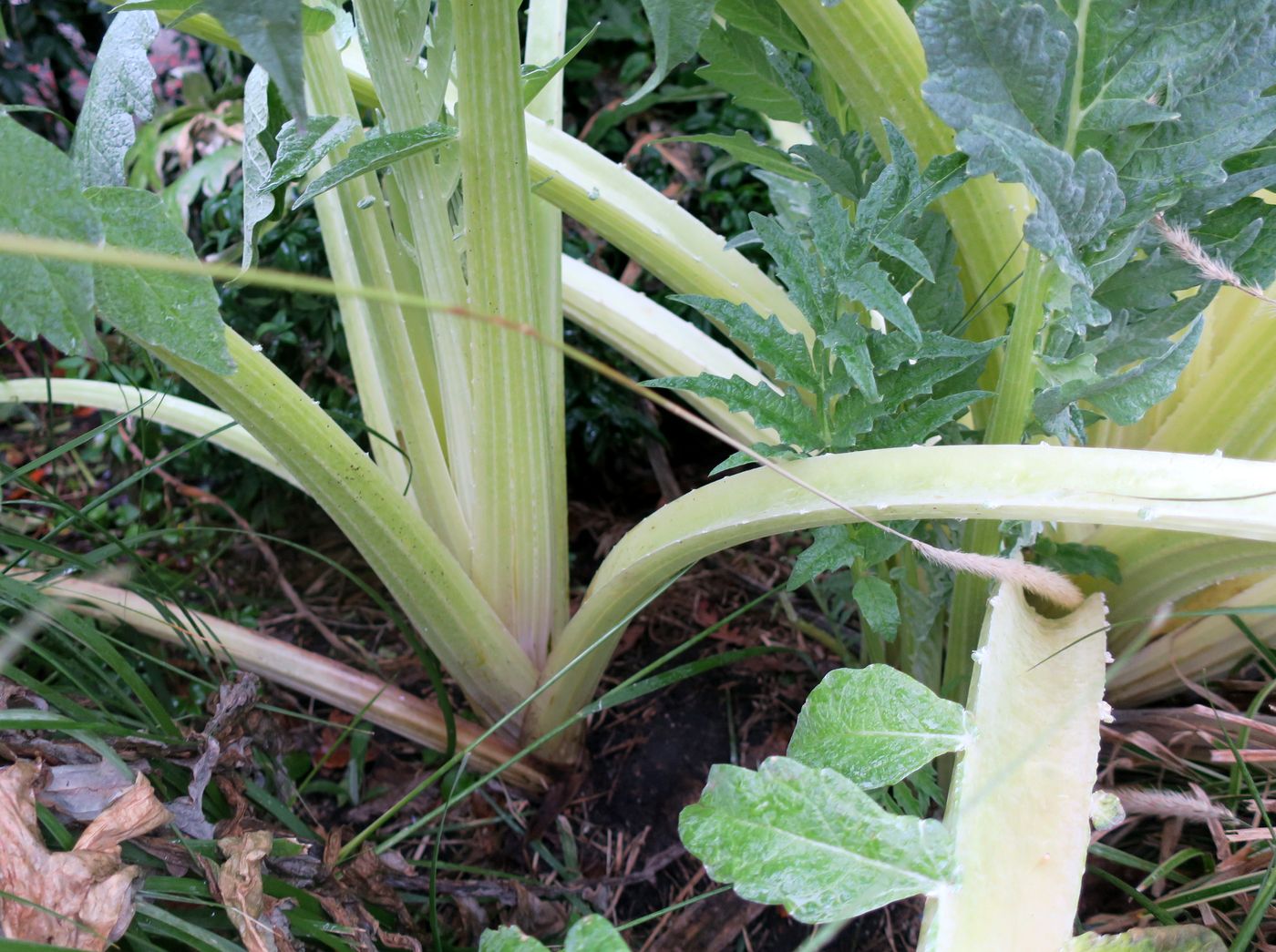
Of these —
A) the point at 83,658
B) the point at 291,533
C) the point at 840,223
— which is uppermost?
the point at 840,223

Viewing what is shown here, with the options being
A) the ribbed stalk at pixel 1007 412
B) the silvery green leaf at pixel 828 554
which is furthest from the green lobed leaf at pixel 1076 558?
the silvery green leaf at pixel 828 554

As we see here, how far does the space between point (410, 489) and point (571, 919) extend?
16.0 inches

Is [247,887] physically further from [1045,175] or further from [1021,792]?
[1045,175]

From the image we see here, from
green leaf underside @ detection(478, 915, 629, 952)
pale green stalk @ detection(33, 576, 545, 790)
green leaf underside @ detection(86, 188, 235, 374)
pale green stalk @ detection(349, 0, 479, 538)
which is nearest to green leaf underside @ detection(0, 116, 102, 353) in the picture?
green leaf underside @ detection(86, 188, 235, 374)

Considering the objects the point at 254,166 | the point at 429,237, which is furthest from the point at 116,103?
the point at 429,237

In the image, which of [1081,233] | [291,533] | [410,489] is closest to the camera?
[1081,233]

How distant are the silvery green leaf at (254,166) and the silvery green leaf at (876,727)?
43cm

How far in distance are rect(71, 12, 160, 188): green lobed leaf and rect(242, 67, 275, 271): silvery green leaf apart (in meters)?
0.07

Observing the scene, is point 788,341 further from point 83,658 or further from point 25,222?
point 83,658

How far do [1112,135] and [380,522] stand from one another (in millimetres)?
557

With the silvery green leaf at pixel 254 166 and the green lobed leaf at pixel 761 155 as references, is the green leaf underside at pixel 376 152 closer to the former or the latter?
the silvery green leaf at pixel 254 166

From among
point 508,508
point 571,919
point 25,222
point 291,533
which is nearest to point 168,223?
point 25,222

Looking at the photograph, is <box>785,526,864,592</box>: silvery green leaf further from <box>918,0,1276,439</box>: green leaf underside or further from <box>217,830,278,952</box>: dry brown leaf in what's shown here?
<box>217,830,278,952</box>: dry brown leaf

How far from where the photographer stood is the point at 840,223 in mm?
580
